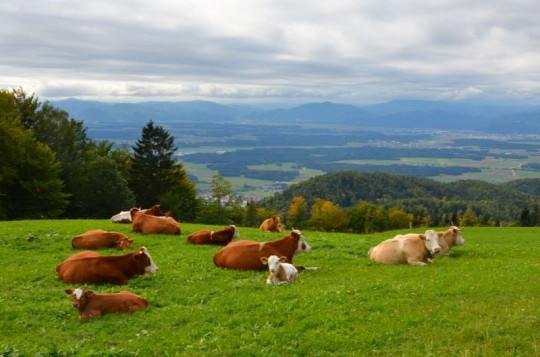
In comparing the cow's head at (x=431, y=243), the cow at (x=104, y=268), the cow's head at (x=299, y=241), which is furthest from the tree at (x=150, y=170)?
the cow's head at (x=431, y=243)

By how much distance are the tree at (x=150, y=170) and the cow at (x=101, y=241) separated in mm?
45362

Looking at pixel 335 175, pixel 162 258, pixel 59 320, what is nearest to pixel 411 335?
pixel 59 320

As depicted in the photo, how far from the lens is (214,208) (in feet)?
250

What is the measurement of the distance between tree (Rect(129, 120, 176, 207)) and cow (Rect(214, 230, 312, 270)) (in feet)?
163

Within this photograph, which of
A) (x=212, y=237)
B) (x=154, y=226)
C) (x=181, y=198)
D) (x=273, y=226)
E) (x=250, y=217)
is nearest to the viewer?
(x=212, y=237)

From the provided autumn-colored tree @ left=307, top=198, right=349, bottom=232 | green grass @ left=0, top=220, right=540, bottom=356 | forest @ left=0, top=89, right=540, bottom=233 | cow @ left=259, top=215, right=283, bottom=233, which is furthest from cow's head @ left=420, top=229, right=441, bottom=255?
autumn-colored tree @ left=307, top=198, right=349, bottom=232

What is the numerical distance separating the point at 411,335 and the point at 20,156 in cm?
4180

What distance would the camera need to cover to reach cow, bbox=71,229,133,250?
18.4m

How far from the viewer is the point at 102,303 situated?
34.8 feet

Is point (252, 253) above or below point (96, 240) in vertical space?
above

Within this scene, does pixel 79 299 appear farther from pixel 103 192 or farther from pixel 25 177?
pixel 103 192

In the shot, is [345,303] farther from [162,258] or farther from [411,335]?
[162,258]

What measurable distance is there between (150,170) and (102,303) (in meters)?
55.1

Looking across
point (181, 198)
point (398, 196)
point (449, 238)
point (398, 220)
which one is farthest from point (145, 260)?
point (398, 196)
